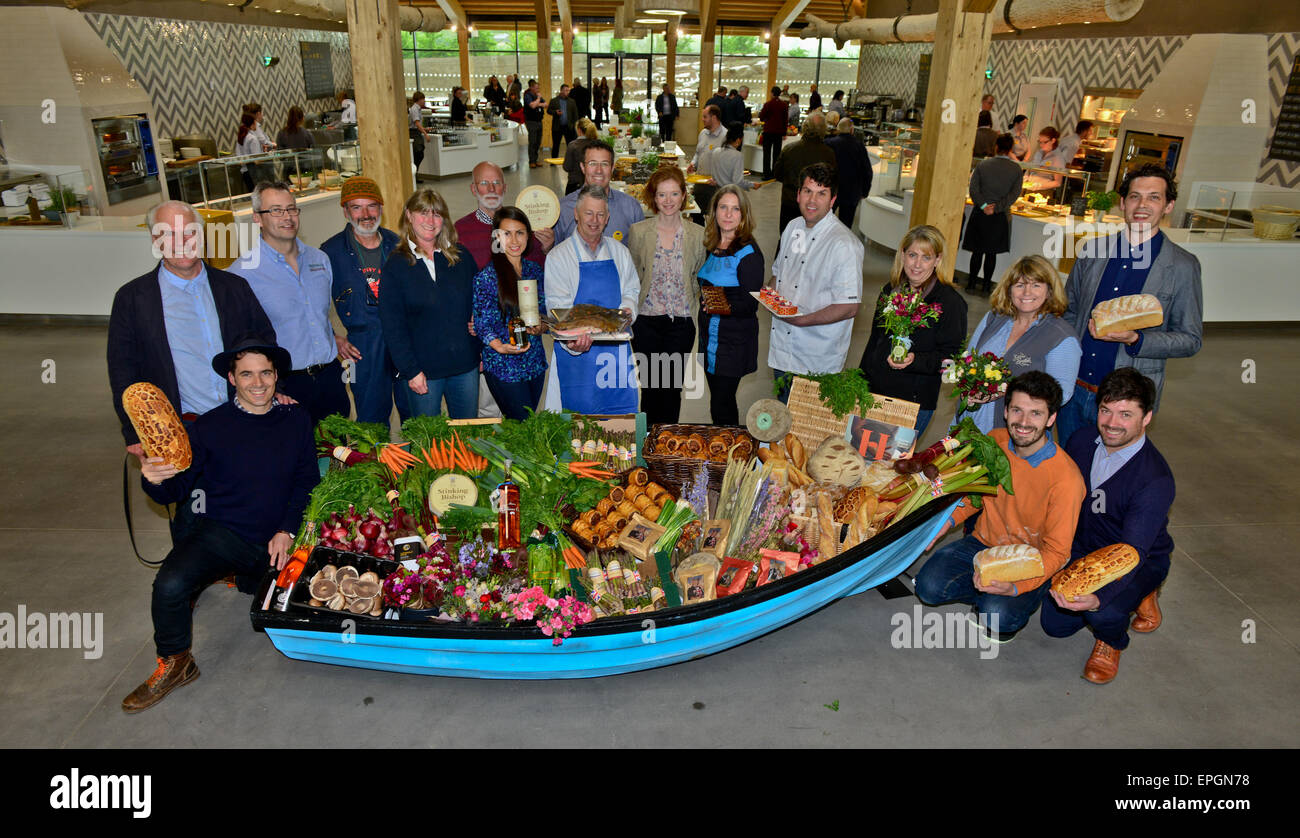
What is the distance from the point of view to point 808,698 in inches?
125

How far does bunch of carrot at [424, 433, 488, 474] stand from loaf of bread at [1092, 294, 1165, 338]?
2950mm

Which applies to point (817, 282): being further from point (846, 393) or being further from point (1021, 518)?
point (1021, 518)

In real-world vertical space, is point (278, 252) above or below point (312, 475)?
above

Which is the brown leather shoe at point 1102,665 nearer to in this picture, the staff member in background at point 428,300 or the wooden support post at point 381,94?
the staff member in background at point 428,300

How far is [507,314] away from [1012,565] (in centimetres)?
266

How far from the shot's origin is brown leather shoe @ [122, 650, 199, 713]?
3025 mm

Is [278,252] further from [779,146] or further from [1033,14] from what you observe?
[779,146]

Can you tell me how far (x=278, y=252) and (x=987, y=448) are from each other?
11.2 ft

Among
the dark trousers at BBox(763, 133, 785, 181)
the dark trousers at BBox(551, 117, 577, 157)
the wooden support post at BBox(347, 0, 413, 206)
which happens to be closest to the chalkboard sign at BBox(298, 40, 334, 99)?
the dark trousers at BBox(551, 117, 577, 157)

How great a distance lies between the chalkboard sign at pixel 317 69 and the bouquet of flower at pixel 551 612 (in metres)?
19.2

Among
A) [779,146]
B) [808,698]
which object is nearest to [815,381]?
[808,698]

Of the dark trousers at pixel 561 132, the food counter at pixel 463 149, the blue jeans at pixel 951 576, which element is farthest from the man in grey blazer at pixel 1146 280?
the dark trousers at pixel 561 132
